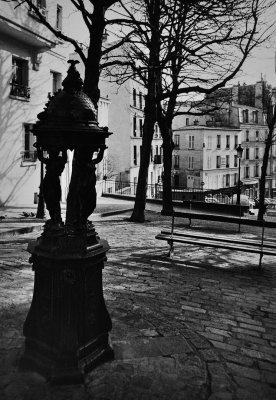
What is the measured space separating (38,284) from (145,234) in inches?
301

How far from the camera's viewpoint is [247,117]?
56594 millimetres

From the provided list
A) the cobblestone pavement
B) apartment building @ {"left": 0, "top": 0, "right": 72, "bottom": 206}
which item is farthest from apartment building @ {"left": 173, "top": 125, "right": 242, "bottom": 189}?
the cobblestone pavement

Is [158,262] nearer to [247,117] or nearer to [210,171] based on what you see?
[210,171]

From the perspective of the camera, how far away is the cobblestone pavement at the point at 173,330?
11.5 feet

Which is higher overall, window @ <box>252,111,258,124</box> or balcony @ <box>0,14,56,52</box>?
window @ <box>252,111,258,124</box>

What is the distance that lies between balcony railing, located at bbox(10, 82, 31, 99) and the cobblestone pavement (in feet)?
33.6

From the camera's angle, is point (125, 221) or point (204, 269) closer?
point (204, 269)

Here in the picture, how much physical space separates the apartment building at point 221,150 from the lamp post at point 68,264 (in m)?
44.4

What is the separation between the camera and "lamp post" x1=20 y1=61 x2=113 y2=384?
3682mm

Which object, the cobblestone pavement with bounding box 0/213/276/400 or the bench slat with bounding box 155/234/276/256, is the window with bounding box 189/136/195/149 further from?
the bench slat with bounding box 155/234/276/256

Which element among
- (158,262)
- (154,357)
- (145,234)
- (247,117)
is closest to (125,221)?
(145,234)

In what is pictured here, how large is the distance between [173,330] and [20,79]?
15.8m

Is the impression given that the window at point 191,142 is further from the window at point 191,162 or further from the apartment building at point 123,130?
the apartment building at point 123,130

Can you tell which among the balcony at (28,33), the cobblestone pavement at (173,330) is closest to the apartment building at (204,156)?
the balcony at (28,33)
